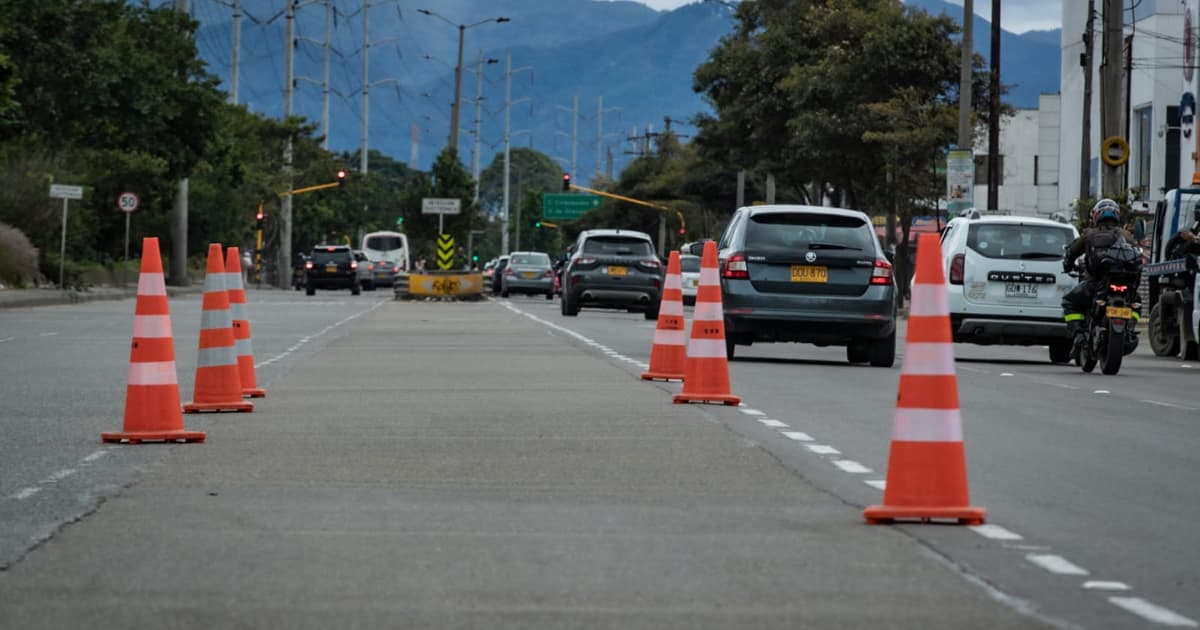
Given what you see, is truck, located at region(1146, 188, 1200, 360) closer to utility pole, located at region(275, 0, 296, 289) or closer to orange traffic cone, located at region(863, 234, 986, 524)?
orange traffic cone, located at region(863, 234, 986, 524)

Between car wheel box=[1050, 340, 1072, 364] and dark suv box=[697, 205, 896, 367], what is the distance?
3.18 metres

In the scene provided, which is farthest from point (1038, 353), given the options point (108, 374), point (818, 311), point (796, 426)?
point (796, 426)

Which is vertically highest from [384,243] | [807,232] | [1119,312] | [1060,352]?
[384,243]

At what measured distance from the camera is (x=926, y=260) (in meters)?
8.88

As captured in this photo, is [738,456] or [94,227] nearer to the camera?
[738,456]

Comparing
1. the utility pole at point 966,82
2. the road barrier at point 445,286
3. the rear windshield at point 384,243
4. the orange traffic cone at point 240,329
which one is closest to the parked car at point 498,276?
the rear windshield at point 384,243

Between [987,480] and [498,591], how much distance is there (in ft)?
13.8

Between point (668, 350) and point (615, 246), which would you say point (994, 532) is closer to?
point (668, 350)

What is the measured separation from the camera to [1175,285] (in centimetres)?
2591

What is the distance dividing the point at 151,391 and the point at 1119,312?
11.6m

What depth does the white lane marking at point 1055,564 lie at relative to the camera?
24.4 ft

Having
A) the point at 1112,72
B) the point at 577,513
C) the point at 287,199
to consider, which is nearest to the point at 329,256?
the point at 287,199

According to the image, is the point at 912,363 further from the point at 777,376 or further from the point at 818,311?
the point at 818,311

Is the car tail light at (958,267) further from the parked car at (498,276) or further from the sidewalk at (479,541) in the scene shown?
the parked car at (498,276)
